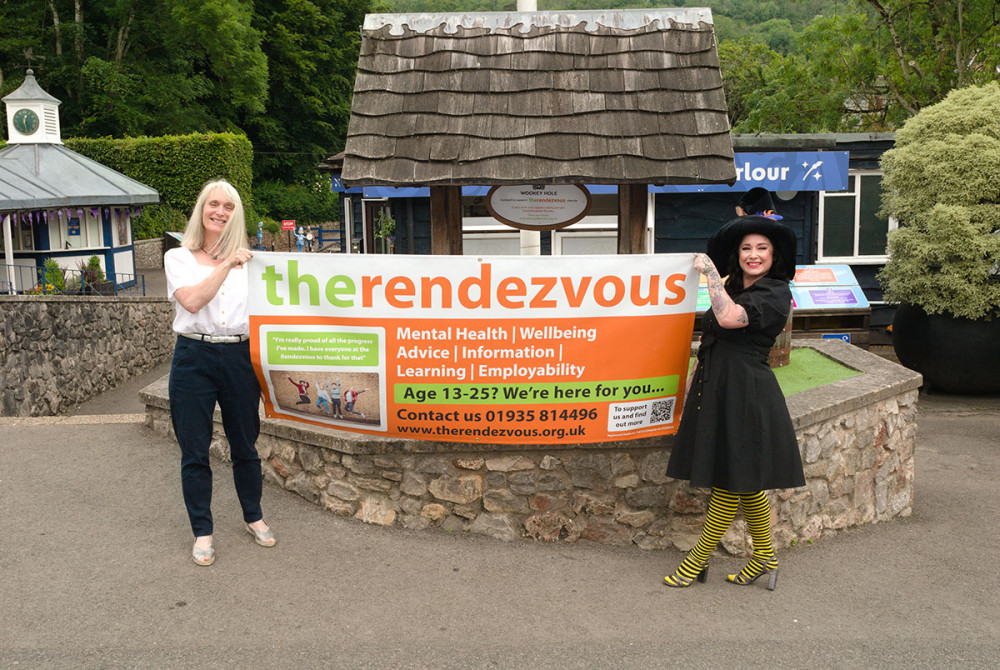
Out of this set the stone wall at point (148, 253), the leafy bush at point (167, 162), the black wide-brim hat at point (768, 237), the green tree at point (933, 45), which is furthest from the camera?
the leafy bush at point (167, 162)

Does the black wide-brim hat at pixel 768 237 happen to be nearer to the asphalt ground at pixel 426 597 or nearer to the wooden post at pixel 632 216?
the wooden post at pixel 632 216

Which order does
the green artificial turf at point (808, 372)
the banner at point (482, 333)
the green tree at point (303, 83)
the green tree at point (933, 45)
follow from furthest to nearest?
the green tree at point (303, 83) < the green tree at point (933, 45) < the green artificial turf at point (808, 372) < the banner at point (482, 333)

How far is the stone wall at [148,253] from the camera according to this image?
2975cm

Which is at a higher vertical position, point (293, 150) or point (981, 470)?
point (293, 150)

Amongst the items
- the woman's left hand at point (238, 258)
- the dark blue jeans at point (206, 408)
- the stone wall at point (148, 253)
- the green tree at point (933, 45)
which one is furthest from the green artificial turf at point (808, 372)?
the stone wall at point (148, 253)

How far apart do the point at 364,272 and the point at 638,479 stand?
2003 millimetres

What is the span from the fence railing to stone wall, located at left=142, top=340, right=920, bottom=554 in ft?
48.8

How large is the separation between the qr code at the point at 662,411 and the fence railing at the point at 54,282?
16.2 m

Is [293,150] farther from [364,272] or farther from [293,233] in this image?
[364,272]

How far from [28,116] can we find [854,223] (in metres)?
18.8

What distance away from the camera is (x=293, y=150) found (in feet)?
172

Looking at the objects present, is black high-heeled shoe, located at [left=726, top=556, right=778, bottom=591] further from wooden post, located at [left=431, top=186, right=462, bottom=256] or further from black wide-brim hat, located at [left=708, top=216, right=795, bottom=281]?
wooden post, located at [left=431, top=186, right=462, bottom=256]

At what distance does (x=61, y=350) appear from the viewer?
16234 mm

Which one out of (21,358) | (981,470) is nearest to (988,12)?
(981,470)
